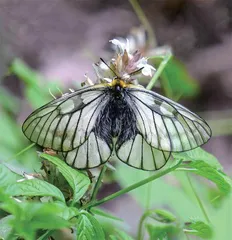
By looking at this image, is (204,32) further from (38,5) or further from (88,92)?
(88,92)

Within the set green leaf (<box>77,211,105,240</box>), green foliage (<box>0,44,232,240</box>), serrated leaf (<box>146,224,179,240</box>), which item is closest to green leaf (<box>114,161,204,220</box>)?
green foliage (<box>0,44,232,240</box>)

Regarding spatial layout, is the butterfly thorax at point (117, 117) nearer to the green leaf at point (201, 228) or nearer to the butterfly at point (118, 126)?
the butterfly at point (118, 126)

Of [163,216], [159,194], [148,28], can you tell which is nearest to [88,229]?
[163,216]

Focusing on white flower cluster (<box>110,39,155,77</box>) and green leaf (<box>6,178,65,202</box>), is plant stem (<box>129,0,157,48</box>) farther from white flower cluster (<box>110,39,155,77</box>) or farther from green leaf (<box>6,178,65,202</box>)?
green leaf (<box>6,178,65,202</box>)

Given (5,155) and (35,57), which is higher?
(35,57)

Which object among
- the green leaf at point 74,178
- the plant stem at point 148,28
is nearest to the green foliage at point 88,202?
the green leaf at point 74,178

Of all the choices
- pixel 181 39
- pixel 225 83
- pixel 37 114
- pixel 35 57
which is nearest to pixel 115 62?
pixel 37 114
